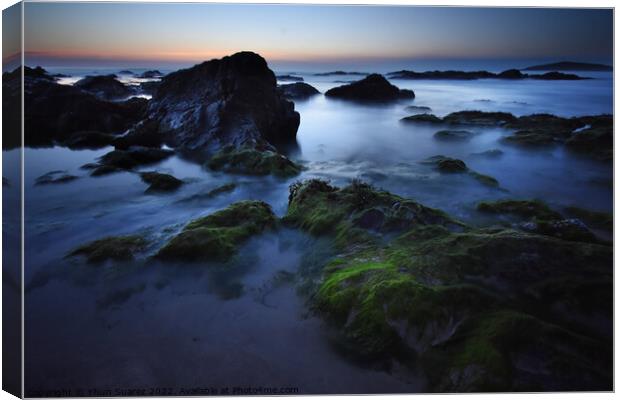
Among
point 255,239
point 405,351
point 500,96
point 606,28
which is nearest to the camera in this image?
point 405,351

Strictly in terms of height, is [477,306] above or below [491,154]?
below

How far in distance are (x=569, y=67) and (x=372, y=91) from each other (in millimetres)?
3741

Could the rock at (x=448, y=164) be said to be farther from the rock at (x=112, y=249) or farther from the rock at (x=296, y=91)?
the rock at (x=112, y=249)

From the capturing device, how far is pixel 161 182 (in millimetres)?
8617

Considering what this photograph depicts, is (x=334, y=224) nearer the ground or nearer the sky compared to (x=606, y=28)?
nearer the ground

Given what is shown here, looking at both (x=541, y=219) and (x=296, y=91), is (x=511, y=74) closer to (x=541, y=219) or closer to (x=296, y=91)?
(x=541, y=219)

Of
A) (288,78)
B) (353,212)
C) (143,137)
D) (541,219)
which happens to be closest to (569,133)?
(541,219)

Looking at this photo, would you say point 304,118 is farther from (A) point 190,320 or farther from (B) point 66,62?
(A) point 190,320

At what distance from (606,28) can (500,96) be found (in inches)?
96.0

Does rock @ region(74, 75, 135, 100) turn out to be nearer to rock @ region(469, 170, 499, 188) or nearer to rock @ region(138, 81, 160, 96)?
rock @ region(138, 81, 160, 96)

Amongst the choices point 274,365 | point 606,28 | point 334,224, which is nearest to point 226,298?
point 274,365

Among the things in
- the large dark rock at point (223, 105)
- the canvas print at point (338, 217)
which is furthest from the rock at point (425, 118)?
the large dark rock at point (223, 105)

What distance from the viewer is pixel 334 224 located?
6887mm

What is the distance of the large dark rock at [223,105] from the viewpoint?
11.5 metres
